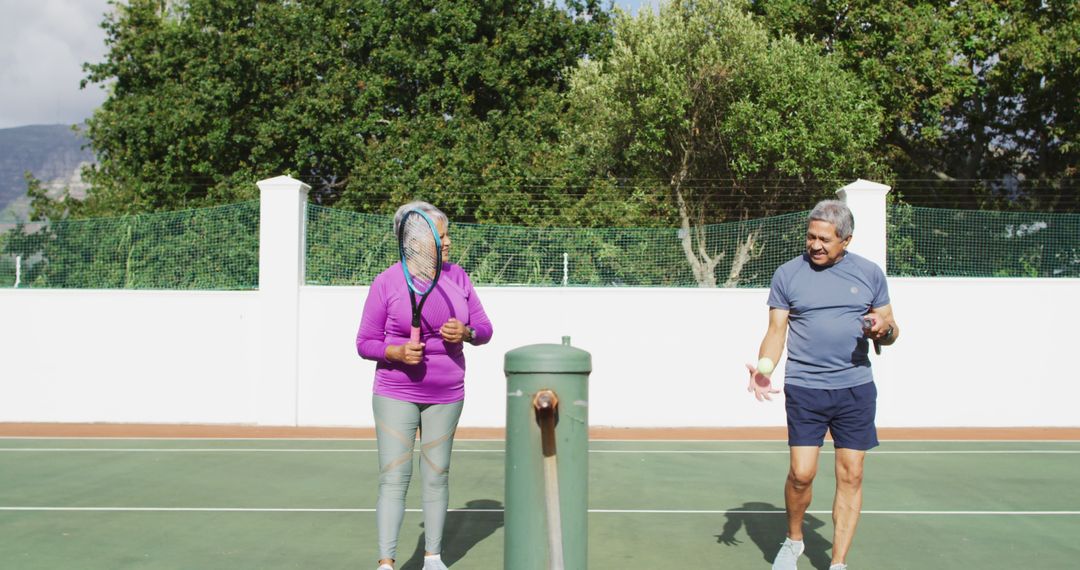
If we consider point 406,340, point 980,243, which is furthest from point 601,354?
point 406,340

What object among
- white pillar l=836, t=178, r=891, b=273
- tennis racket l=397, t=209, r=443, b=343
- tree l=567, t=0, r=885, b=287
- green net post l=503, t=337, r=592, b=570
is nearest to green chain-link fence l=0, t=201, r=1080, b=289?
white pillar l=836, t=178, r=891, b=273

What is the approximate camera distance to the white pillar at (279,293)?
11.4 metres

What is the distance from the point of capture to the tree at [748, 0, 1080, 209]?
22.4 m

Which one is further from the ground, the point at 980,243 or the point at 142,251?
the point at 980,243

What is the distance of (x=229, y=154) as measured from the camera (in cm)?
2620

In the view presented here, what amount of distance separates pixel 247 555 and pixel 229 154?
22.2m

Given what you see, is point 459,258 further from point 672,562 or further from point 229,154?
point 229,154

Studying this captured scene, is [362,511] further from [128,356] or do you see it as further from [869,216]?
[869,216]

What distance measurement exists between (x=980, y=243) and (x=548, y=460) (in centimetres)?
920

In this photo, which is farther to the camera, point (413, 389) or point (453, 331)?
point (413, 389)

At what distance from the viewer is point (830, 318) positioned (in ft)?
15.8

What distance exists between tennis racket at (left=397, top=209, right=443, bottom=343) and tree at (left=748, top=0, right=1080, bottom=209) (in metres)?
18.6

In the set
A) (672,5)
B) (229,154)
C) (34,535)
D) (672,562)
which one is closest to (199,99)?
(229,154)

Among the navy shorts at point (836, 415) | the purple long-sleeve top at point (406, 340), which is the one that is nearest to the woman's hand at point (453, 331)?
the purple long-sleeve top at point (406, 340)
